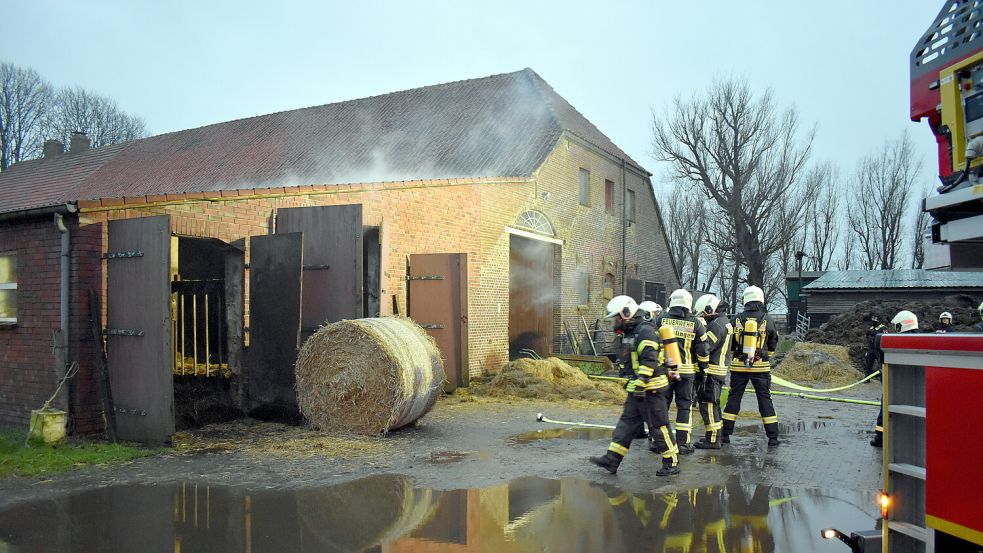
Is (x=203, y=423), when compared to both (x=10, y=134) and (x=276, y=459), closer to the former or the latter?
(x=276, y=459)

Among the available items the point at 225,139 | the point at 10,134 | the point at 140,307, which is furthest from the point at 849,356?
the point at 10,134

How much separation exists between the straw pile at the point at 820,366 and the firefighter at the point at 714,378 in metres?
10.1

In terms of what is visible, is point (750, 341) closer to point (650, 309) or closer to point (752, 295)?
point (752, 295)

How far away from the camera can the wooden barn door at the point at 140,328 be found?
815cm

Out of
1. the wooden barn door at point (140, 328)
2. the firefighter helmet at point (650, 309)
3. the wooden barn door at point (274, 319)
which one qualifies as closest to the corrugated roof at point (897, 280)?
the firefighter helmet at point (650, 309)

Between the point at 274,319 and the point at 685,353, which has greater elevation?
the point at 274,319

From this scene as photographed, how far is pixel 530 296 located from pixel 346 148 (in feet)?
29.9

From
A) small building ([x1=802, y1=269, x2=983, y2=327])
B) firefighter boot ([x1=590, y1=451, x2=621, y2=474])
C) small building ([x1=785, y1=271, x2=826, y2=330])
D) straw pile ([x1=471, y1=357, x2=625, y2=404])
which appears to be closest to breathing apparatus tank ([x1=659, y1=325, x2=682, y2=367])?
firefighter boot ([x1=590, y1=451, x2=621, y2=474])

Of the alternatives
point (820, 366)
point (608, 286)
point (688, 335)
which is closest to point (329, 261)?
point (688, 335)

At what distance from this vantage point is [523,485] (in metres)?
6.58

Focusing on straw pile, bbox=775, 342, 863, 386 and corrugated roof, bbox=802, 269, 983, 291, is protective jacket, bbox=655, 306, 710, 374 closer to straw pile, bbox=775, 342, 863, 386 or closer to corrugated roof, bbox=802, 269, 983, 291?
straw pile, bbox=775, 342, 863, 386

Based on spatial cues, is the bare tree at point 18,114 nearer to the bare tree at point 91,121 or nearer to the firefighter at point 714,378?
the bare tree at point 91,121

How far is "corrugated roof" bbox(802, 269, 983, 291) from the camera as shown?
26031 millimetres

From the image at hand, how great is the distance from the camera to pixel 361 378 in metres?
8.48
